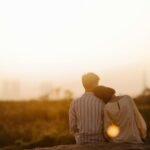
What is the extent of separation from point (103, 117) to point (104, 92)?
1.08 ft

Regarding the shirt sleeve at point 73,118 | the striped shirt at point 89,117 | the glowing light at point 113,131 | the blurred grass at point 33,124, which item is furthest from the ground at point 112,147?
the blurred grass at point 33,124

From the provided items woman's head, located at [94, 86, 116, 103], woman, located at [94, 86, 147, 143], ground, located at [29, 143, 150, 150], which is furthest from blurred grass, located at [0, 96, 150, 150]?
ground, located at [29, 143, 150, 150]

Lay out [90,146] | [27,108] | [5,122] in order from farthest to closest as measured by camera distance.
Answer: [27,108] → [5,122] → [90,146]

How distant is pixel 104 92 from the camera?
Answer: 279 inches

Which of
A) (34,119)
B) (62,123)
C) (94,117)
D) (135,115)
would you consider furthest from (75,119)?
(34,119)

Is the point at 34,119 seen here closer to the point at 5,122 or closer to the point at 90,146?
the point at 5,122

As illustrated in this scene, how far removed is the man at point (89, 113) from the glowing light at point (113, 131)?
0.52ft

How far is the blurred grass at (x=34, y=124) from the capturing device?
93.2 ft

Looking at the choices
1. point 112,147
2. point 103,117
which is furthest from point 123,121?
point 112,147

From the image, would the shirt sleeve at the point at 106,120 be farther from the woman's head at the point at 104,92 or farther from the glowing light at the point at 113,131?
the woman's head at the point at 104,92

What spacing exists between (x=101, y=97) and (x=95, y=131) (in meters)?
0.44

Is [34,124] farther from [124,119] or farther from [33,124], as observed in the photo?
[124,119]

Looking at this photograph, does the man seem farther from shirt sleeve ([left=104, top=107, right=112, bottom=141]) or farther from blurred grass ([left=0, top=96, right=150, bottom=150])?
blurred grass ([left=0, top=96, right=150, bottom=150])

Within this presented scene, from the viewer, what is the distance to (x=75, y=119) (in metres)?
7.33
